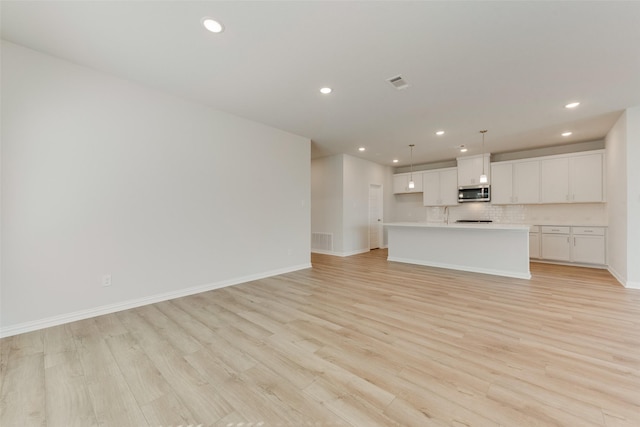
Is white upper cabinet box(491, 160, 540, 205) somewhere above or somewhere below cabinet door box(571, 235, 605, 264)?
above

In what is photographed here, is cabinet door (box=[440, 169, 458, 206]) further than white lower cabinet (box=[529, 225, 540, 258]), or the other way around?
cabinet door (box=[440, 169, 458, 206])

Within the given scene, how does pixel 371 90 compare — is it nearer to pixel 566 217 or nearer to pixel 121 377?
pixel 121 377

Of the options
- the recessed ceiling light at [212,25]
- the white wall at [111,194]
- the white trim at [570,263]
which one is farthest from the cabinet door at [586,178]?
the recessed ceiling light at [212,25]

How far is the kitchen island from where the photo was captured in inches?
179

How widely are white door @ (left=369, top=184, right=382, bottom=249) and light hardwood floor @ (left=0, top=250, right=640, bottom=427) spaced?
4.50 meters

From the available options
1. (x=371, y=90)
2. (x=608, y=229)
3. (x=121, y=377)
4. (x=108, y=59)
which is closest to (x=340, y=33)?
(x=371, y=90)

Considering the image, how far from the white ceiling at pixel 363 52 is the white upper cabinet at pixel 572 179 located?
176 centimetres

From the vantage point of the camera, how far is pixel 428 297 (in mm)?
3467

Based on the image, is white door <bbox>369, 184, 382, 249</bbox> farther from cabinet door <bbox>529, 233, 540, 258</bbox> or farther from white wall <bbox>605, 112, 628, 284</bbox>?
white wall <bbox>605, 112, 628, 284</bbox>

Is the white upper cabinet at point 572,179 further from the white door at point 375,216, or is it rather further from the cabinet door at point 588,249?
the white door at point 375,216

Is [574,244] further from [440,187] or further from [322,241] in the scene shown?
[322,241]

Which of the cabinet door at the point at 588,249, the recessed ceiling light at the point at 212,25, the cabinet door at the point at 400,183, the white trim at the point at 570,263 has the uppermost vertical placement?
the recessed ceiling light at the point at 212,25

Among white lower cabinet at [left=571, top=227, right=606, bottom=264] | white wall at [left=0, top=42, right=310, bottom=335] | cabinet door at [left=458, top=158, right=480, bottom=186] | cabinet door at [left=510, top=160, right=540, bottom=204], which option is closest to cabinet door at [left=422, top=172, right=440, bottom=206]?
cabinet door at [left=458, top=158, right=480, bottom=186]

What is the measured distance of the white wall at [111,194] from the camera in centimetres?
253
